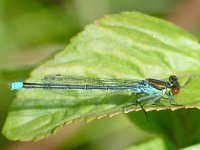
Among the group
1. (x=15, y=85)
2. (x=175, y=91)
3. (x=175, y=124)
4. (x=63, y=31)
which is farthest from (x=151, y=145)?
(x=63, y=31)

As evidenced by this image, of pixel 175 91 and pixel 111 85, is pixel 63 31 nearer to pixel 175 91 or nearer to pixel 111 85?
pixel 111 85

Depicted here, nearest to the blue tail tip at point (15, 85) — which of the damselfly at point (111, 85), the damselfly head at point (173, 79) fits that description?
the damselfly at point (111, 85)

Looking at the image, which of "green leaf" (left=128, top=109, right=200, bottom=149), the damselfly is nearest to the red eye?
the damselfly

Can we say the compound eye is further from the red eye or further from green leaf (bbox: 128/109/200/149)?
green leaf (bbox: 128/109/200/149)

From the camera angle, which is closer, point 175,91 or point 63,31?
point 175,91


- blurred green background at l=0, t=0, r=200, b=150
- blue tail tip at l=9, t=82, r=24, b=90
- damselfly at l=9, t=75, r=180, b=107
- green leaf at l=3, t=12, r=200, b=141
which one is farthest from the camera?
blurred green background at l=0, t=0, r=200, b=150

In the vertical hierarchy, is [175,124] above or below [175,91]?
below

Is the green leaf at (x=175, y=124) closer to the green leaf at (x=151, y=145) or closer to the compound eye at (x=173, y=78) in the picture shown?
the green leaf at (x=151, y=145)
